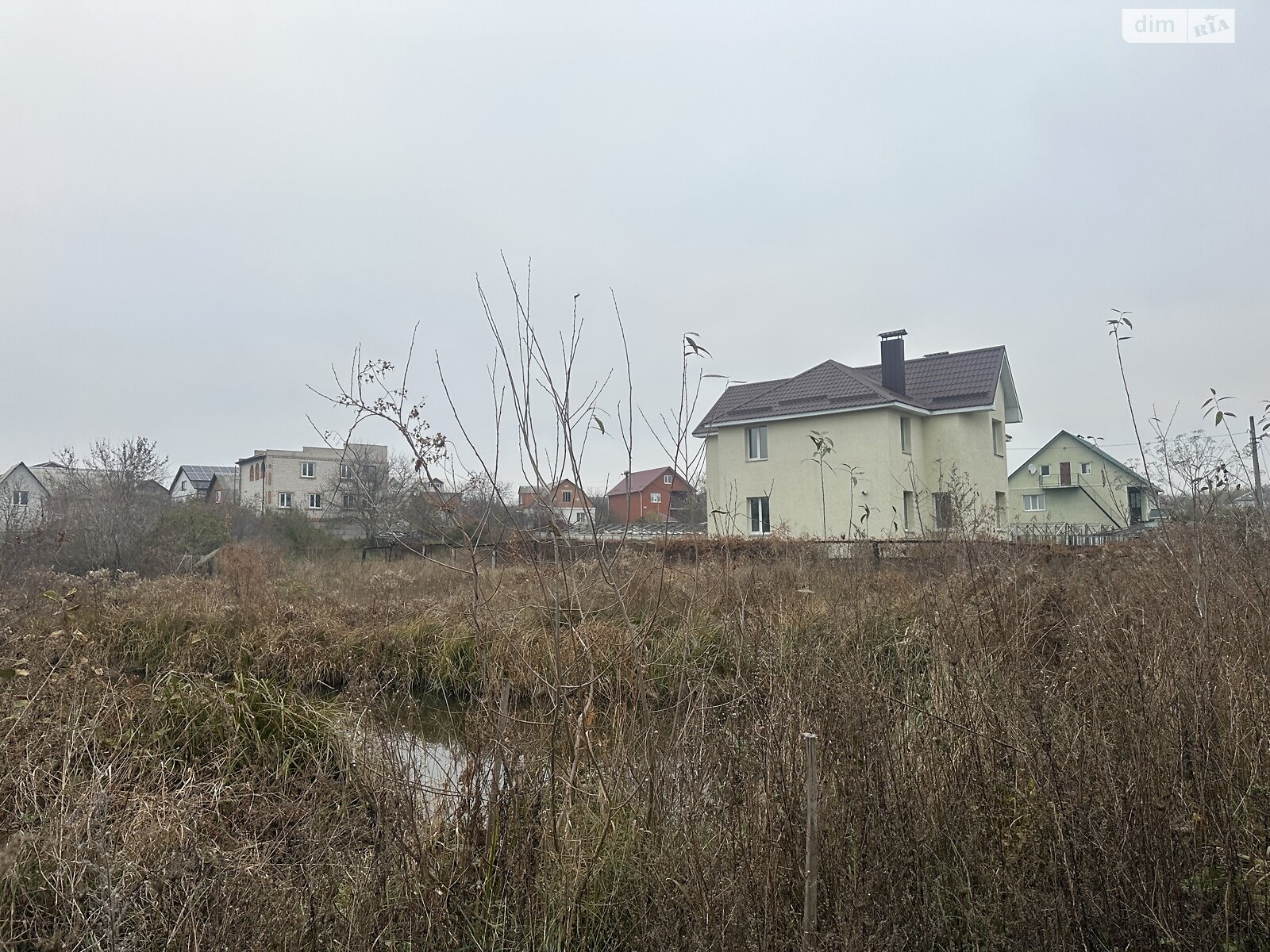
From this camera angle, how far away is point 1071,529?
1338 cm

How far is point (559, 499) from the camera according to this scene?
3412mm

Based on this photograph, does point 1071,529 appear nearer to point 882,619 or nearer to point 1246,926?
point 882,619

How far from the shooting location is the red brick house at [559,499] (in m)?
2.73

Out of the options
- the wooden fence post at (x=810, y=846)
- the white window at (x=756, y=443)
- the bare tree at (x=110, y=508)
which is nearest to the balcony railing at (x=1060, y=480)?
the white window at (x=756, y=443)

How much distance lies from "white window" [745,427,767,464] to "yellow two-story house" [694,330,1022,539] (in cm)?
3

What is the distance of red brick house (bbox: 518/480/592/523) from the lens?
2.73 meters

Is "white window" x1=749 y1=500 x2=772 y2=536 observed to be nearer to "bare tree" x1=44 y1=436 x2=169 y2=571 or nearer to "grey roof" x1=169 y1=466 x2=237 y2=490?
"bare tree" x1=44 y1=436 x2=169 y2=571

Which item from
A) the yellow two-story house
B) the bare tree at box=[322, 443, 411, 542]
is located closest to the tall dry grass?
the bare tree at box=[322, 443, 411, 542]

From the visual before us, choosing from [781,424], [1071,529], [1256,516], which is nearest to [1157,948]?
[1256,516]

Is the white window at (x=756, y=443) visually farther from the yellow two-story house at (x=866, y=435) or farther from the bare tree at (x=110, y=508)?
the bare tree at (x=110, y=508)

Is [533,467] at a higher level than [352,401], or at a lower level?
lower

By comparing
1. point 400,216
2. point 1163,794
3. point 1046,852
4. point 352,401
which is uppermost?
point 400,216

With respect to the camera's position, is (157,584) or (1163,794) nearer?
(1163,794)

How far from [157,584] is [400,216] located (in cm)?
540
